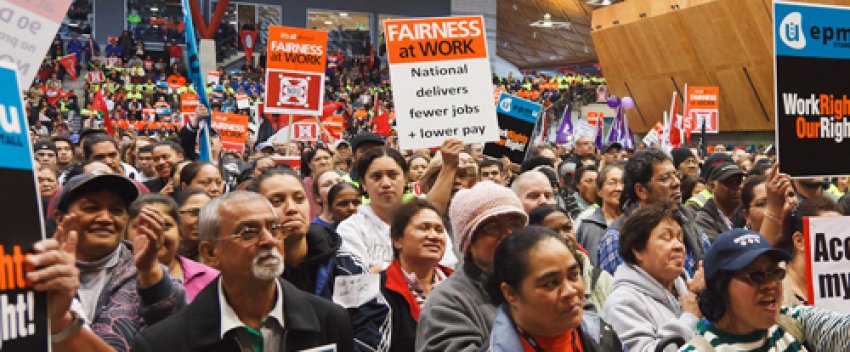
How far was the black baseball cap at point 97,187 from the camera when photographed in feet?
10.4

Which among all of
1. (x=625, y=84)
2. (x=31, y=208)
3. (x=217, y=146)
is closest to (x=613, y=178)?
(x=31, y=208)

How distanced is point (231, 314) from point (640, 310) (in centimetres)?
173

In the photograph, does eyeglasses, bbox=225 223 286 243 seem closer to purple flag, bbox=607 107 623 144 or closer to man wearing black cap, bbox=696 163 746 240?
man wearing black cap, bbox=696 163 746 240

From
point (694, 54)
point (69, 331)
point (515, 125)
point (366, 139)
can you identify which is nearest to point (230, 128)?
point (515, 125)

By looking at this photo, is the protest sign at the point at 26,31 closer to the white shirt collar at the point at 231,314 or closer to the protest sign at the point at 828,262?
the white shirt collar at the point at 231,314

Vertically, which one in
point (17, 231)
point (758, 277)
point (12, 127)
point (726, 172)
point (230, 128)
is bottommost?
point (758, 277)

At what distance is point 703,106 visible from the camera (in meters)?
17.2

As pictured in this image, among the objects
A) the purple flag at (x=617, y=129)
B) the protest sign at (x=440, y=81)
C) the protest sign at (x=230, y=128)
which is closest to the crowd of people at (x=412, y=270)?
the protest sign at (x=440, y=81)

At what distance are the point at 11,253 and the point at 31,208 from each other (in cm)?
12

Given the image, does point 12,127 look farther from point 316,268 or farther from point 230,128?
point 230,128

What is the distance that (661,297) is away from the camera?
388 cm

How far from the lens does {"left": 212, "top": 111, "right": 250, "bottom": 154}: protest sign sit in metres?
13.3

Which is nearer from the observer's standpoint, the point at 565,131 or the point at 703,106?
the point at 565,131

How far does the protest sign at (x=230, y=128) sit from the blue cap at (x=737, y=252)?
35.1ft
